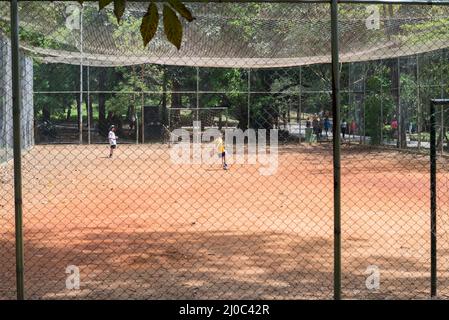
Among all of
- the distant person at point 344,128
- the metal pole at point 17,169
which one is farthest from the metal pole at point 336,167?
the distant person at point 344,128

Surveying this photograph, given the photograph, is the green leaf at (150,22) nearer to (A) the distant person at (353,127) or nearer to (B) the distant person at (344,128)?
(A) the distant person at (353,127)

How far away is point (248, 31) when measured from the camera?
794 centimetres

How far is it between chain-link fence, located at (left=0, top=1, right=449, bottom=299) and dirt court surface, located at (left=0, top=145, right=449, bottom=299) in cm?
3

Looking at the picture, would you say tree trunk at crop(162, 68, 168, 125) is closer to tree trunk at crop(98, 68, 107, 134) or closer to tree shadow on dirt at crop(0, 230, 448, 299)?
tree trunk at crop(98, 68, 107, 134)

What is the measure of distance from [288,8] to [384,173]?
9.78 metres

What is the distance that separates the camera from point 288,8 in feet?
22.3

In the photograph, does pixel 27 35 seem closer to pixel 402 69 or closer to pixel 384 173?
pixel 384 173

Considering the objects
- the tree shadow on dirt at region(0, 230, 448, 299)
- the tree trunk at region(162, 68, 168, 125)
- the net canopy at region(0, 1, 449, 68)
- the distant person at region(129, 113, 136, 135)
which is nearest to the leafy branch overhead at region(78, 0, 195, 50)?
the tree shadow on dirt at region(0, 230, 448, 299)

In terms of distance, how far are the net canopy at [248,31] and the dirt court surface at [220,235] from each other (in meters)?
2.37

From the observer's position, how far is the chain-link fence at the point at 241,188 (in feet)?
18.3

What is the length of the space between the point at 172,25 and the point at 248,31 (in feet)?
20.1

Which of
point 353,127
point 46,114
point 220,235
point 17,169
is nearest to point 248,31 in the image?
point 220,235

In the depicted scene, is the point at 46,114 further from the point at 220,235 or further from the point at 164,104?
the point at 220,235
